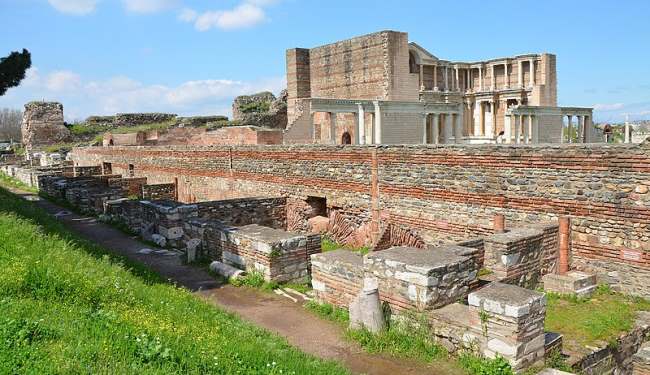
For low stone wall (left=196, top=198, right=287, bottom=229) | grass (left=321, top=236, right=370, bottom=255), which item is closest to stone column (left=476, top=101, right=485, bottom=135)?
low stone wall (left=196, top=198, right=287, bottom=229)

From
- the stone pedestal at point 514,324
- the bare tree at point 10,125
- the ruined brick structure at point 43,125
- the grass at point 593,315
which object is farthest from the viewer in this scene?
the bare tree at point 10,125

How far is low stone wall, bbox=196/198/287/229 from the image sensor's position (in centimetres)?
1206

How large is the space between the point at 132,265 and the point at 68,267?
2190 millimetres

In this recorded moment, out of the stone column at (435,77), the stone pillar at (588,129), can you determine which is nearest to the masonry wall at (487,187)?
the stone pillar at (588,129)

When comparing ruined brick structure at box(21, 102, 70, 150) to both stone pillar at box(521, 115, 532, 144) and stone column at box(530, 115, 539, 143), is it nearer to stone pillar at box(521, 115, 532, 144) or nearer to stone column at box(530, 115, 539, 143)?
stone pillar at box(521, 115, 532, 144)

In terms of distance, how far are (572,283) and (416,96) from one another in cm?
2053

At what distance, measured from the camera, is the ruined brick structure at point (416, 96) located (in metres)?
21.0

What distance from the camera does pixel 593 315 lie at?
664cm

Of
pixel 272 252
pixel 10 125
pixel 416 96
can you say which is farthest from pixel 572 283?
pixel 10 125

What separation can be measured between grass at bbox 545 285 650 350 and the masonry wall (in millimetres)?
308

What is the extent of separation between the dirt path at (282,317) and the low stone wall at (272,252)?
1.52 ft

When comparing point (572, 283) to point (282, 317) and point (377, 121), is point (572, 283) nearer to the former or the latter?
point (282, 317)

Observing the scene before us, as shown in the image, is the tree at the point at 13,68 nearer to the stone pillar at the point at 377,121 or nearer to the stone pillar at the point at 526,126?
the stone pillar at the point at 377,121

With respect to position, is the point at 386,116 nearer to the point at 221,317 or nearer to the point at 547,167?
the point at 547,167
